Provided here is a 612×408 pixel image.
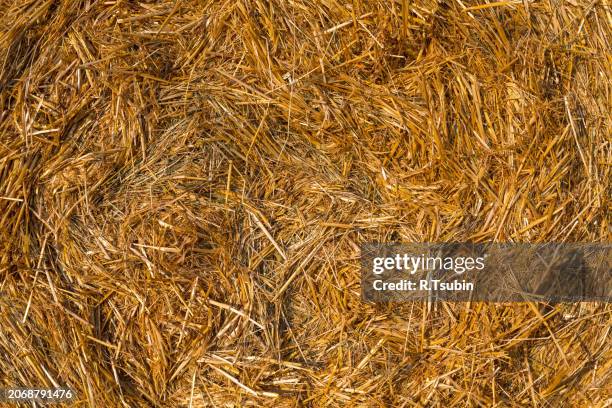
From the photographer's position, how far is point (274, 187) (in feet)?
6.44

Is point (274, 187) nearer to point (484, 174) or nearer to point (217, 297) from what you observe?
point (217, 297)

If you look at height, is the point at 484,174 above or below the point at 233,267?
above

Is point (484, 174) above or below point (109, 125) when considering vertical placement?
below

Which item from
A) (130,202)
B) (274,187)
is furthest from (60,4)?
(274,187)

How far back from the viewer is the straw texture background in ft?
6.16

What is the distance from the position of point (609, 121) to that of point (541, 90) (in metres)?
0.25

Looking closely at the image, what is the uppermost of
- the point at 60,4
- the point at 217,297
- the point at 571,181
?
the point at 60,4

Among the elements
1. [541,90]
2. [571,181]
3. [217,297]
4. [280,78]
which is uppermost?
[280,78]

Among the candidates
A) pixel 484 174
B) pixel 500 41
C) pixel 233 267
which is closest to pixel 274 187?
pixel 233 267

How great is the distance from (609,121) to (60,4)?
67.8 inches

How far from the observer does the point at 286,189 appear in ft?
6.47

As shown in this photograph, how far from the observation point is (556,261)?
6.14 ft

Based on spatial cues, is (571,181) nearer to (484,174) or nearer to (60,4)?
(484,174)

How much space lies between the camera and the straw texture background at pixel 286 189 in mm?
1878
